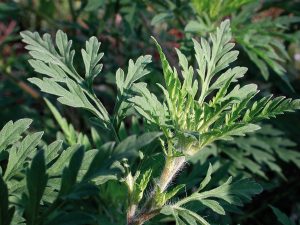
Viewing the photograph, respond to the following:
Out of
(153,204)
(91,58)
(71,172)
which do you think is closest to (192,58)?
(91,58)

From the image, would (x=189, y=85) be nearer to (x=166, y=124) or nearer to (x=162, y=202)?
(x=166, y=124)

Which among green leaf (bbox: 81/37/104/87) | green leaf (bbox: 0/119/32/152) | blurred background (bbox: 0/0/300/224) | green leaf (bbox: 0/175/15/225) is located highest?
green leaf (bbox: 81/37/104/87)

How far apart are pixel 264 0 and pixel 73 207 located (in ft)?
4.06

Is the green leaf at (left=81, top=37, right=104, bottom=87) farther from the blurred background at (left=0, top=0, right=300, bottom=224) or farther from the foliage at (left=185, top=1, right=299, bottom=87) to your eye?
the foliage at (left=185, top=1, right=299, bottom=87)

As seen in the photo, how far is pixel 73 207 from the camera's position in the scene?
154 centimetres

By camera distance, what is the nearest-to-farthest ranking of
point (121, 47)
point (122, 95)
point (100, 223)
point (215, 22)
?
point (122, 95) → point (100, 223) → point (215, 22) → point (121, 47)

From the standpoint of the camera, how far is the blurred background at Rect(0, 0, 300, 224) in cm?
167

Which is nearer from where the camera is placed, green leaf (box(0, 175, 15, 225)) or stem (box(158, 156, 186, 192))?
green leaf (box(0, 175, 15, 225))

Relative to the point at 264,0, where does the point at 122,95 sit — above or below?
above

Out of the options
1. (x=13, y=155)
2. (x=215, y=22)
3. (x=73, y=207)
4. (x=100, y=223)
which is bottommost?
(x=73, y=207)

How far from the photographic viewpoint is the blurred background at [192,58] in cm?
167

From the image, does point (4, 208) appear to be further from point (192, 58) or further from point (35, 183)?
point (192, 58)

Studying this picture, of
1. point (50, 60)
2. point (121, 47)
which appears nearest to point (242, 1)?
point (50, 60)

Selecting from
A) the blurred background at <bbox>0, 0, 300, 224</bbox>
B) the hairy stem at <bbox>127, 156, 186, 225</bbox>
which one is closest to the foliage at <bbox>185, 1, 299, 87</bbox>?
the blurred background at <bbox>0, 0, 300, 224</bbox>
